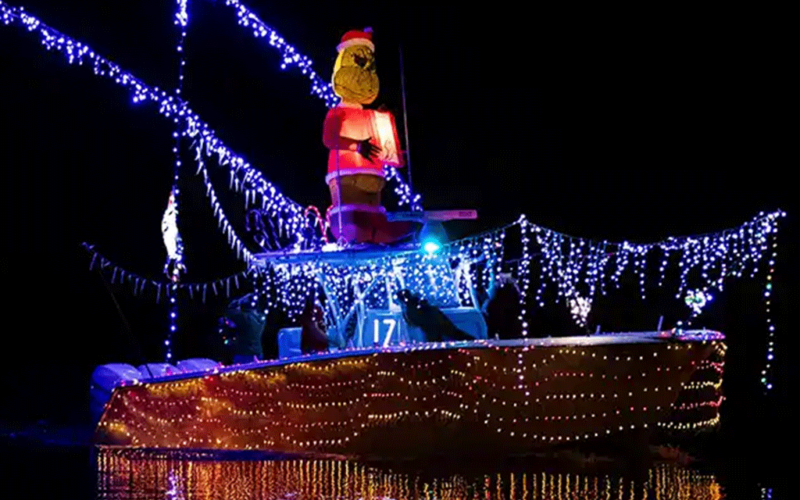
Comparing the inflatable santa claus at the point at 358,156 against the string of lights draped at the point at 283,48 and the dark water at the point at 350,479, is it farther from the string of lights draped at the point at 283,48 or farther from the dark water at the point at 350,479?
the dark water at the point at 350,479

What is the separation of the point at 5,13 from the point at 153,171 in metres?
8.36

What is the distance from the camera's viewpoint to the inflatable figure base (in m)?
8.80

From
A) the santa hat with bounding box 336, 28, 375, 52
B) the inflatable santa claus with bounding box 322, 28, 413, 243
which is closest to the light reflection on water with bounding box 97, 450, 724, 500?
the inflatable santa claus with bounding box 322, 28, 413, 243

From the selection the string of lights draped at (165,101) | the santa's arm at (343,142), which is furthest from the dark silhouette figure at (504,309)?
the string of lights draped at (165,101)

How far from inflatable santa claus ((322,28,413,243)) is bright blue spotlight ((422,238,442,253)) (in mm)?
337

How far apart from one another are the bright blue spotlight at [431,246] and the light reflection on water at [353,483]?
2.24 m

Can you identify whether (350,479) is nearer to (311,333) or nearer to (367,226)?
(311,333)

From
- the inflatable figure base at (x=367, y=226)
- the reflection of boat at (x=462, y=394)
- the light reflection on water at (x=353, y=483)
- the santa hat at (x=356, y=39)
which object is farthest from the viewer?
the santa hat at (x=356, y=39)

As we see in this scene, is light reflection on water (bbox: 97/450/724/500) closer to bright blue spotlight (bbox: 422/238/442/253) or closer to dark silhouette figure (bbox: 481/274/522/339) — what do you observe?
dark silhouette figure (bbox: 481/274/522/339)

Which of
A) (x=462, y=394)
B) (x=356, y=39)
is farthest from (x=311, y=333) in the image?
(x=356, y=39)

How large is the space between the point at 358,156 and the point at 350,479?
3.48m

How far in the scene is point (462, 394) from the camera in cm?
757

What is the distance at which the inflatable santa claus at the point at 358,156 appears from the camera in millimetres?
8828

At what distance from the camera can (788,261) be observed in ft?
57.3
